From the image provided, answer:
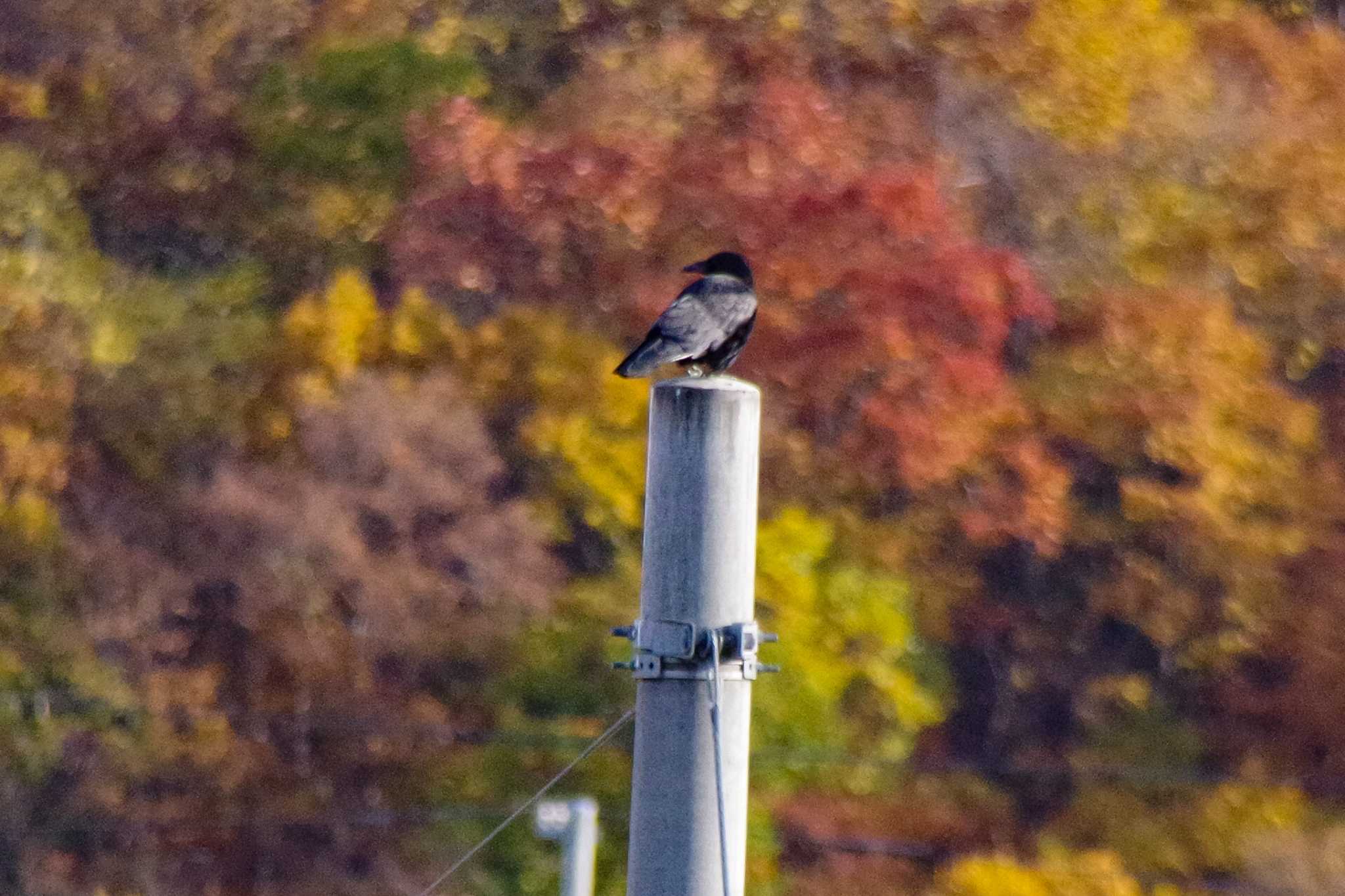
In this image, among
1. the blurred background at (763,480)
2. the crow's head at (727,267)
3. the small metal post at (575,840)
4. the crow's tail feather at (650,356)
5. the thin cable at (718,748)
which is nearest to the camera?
the thin cable at (718,748)

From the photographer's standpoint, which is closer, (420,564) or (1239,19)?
(420,564)

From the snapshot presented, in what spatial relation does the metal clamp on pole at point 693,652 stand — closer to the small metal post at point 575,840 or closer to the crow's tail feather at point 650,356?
the small metal post at point 575,840

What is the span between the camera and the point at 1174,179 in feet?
57.7

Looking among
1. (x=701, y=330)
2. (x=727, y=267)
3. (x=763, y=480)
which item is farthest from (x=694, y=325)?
(x=763, y=480)

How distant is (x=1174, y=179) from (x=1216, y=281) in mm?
1087

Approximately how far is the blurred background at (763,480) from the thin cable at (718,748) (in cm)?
1045

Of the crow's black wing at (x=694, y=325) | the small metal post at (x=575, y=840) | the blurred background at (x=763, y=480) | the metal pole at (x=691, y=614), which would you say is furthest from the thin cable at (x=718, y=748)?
the blurred background at (x=763, y=480)

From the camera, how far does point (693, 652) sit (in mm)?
3260

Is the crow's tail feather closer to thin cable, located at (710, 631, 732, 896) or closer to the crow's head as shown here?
thin cable, located at (710, 631, 732, 896)

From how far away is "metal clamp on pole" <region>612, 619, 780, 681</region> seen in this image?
3262 millimetres

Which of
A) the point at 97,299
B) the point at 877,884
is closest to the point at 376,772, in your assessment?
the point at 877,884

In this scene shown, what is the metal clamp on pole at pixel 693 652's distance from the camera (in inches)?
128

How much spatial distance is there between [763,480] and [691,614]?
41.1ft

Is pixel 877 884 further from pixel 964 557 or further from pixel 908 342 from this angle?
pixel 908 342
